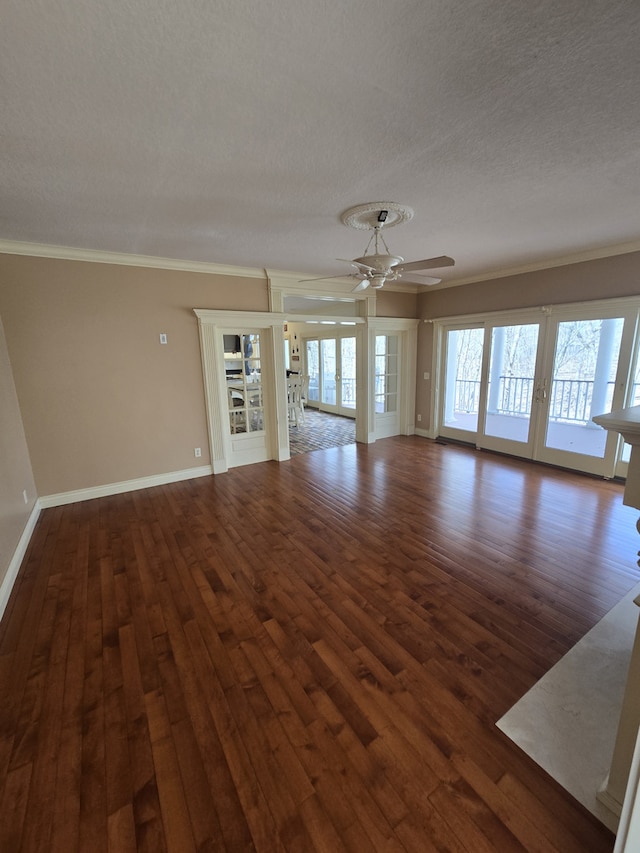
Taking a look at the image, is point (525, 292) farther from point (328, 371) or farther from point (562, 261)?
point (328, 371)

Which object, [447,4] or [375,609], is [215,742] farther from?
[447,4]

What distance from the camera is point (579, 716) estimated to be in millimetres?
1525

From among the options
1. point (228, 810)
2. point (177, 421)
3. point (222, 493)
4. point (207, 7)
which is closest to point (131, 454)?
point (177, 421)

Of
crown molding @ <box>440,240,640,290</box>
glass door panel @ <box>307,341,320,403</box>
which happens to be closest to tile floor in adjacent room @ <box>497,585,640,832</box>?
crown molding @ <box>440,240,640,290</box>

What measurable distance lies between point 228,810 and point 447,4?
9.34 ft

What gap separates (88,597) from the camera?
237cm

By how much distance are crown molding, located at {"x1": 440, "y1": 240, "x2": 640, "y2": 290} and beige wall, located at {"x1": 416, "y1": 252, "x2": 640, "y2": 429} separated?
0.05 m

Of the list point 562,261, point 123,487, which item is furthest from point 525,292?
point 123,487

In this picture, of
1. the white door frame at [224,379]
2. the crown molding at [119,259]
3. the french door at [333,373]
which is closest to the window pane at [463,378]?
the french door at [333,373]

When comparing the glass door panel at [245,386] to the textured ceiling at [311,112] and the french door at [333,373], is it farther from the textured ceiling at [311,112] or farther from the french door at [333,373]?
the french door at [333,373]

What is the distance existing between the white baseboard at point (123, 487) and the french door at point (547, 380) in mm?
4408

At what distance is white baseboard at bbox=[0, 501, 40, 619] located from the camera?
2.33 metres

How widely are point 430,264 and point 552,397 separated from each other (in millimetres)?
3190

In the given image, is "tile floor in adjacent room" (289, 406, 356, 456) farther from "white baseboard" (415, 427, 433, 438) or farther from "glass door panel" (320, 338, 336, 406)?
"white baseboard" (415, 427, 433, 438)
